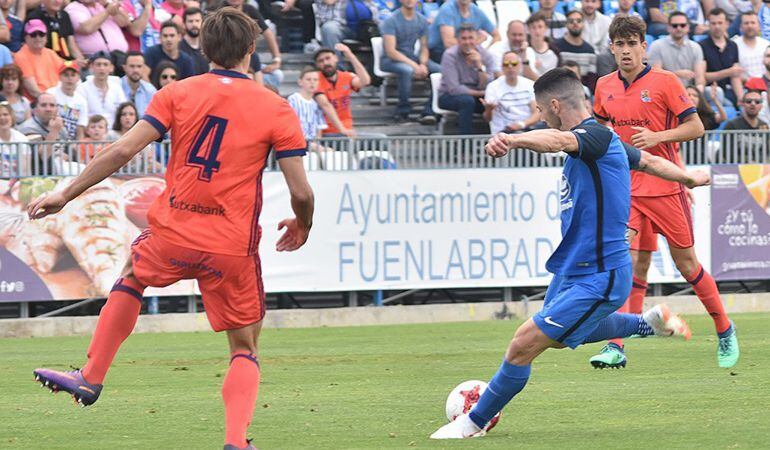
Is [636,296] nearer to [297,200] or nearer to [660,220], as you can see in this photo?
[660,220]

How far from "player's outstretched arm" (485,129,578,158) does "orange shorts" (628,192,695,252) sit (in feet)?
12.1

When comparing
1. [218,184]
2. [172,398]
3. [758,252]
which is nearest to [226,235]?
[218,184]

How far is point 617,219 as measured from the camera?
317 inches

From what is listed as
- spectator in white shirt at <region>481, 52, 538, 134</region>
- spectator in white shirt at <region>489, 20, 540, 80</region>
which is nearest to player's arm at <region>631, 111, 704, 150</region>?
spectator in white shirt at <region>481, 52, 538, 134</region>

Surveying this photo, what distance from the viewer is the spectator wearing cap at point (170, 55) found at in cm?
1761

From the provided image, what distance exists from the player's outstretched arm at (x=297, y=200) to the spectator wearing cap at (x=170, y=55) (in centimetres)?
1063

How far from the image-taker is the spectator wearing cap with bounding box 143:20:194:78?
693 inches

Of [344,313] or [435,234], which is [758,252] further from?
[344,313]

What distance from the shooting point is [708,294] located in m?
11.4

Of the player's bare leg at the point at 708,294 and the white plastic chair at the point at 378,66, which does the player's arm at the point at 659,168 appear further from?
the white plastic chair at the point at 378,66

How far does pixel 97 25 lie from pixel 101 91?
5.11 ft

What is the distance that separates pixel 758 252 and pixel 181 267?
→ 11.3m

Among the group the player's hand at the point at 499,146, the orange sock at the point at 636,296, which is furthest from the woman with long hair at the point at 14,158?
the player's hand at the point at 499,146

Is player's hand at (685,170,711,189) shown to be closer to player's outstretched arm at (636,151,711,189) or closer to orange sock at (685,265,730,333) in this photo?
player's outstretched arm at (636,151,711,189)
